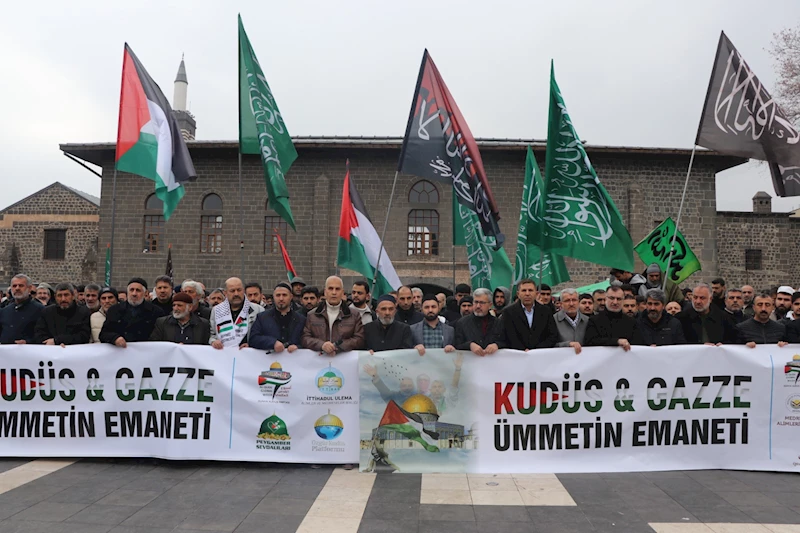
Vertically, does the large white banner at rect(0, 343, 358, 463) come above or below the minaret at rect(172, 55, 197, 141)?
below

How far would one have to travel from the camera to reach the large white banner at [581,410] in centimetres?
542

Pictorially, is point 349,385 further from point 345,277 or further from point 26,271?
point 26,271

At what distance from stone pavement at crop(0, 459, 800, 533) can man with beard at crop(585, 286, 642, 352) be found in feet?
4.07

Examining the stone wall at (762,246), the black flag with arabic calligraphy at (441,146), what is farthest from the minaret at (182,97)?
the black flag with arabic calligraphy at (441,146)

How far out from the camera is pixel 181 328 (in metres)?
5.97

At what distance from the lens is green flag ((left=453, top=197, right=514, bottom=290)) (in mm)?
9930

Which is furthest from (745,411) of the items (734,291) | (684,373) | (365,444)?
(365,444)

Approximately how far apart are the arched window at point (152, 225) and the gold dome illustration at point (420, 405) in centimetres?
1974

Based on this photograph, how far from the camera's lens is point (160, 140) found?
8.16m

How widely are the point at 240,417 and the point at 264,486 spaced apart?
0.88 meters

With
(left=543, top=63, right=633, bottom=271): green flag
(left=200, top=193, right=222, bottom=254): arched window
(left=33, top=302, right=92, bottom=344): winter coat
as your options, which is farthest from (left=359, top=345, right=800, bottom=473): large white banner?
(left=200, top=193, right=222, bottom=254): arched window

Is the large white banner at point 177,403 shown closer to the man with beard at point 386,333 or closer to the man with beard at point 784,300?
the man with beard at point 386,333

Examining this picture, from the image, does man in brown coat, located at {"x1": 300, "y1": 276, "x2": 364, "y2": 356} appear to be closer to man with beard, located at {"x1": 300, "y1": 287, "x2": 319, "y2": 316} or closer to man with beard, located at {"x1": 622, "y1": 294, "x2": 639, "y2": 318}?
man with beard, located at {"x1": 300, "y1": 287, "x2": 319, "y2": 316}

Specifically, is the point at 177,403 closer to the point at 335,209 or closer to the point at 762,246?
the point at 335,209
